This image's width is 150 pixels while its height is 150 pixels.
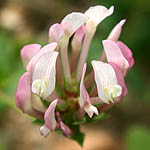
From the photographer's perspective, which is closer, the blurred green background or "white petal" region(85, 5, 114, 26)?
"white petal" region(85, 5, 114, 26)

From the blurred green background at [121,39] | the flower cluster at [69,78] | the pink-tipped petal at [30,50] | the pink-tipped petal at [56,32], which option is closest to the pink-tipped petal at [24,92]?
the flower cluster at [69,78]

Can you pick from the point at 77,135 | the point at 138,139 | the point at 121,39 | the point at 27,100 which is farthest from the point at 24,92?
the point at 121,39

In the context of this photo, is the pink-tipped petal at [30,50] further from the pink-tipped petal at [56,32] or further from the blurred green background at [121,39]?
the blurred green background at [121,39]

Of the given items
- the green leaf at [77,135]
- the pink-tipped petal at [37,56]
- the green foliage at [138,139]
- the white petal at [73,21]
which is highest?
the white petal at [73,21]

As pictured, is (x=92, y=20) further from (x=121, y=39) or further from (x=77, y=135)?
(x=121, y=39)

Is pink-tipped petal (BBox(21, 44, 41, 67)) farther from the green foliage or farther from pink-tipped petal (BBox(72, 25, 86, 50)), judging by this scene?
the green foliage

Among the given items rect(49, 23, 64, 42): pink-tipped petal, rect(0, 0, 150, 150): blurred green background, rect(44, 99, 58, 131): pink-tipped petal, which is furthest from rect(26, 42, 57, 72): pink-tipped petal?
rect(0, 0, 150, 150): blurred green background
